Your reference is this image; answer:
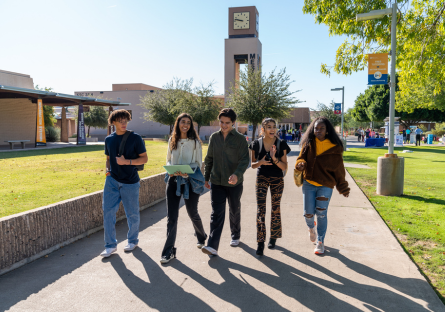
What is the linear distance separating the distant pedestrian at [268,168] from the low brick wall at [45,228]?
2628 mm

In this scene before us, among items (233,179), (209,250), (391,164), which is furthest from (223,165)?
(391,164)

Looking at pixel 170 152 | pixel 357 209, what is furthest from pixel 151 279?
pixel 357 209

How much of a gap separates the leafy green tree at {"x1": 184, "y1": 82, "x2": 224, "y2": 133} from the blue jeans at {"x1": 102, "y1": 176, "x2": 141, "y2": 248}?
3336 cm

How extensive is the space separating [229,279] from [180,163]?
1505 mm

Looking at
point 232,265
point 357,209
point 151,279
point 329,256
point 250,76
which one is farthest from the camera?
point 250,76

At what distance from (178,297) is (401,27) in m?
9.08

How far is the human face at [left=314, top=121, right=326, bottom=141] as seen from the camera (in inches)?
167

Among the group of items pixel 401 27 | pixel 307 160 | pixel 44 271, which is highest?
pixel 401 27

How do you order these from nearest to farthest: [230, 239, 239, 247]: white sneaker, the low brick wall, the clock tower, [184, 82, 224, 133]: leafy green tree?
the low brick wall < [230, 239, 239, 247]: white sneaker < [184, 82, 224, 133]: leafy green tree < the clock tower

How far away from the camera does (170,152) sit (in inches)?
172

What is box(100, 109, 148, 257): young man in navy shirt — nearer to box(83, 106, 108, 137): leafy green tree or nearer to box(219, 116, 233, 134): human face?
box(219, 116, 233, 134): human face

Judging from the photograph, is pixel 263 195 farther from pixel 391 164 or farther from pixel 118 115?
pixel 391 164

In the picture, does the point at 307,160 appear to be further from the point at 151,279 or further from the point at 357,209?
the point at 357,209

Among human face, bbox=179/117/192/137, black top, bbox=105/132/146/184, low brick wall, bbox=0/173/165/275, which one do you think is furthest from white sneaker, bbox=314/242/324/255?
low brick wall, bbox=0/173/165/275
